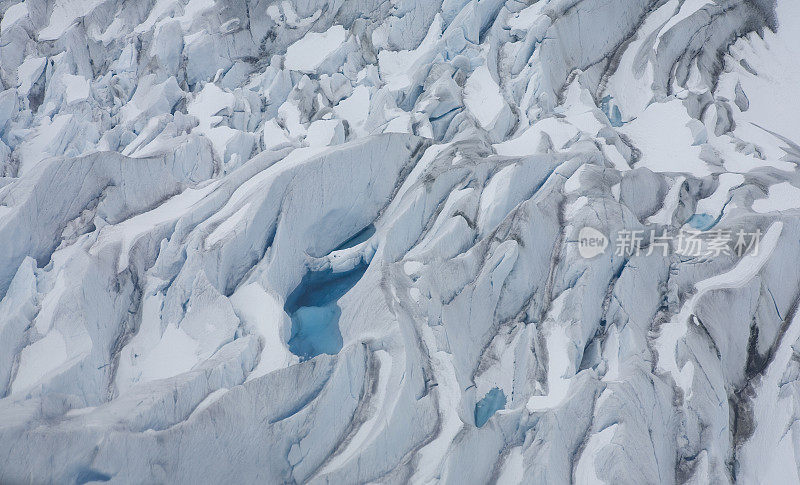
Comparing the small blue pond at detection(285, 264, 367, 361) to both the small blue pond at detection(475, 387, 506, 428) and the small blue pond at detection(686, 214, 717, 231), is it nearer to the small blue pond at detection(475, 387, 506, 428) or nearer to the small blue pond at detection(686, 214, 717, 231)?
the small blue pond at detection(475, 387, 506, 428)

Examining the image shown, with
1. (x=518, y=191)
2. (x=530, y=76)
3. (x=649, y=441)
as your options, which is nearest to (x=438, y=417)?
(x=649, y=441)

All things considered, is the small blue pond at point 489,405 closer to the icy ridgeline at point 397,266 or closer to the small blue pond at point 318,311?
the icy ridgeline at point 397,266

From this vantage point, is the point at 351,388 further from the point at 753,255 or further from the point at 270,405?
the point at 753,255

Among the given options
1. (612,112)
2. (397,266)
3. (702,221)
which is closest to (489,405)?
(397,266)

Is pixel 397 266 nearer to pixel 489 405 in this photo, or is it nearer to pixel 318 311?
pixel 318 311

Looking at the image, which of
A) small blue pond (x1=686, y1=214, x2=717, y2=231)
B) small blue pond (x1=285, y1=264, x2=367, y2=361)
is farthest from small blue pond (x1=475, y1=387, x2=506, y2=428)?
small blue pond (x1=686, y1=214, x2=717, y2=231)

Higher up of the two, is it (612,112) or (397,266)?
(397,266)

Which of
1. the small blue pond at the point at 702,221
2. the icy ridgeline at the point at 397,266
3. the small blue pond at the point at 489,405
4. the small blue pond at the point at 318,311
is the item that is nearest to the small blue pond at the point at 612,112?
the icy ridgeline at the point at 397,266
